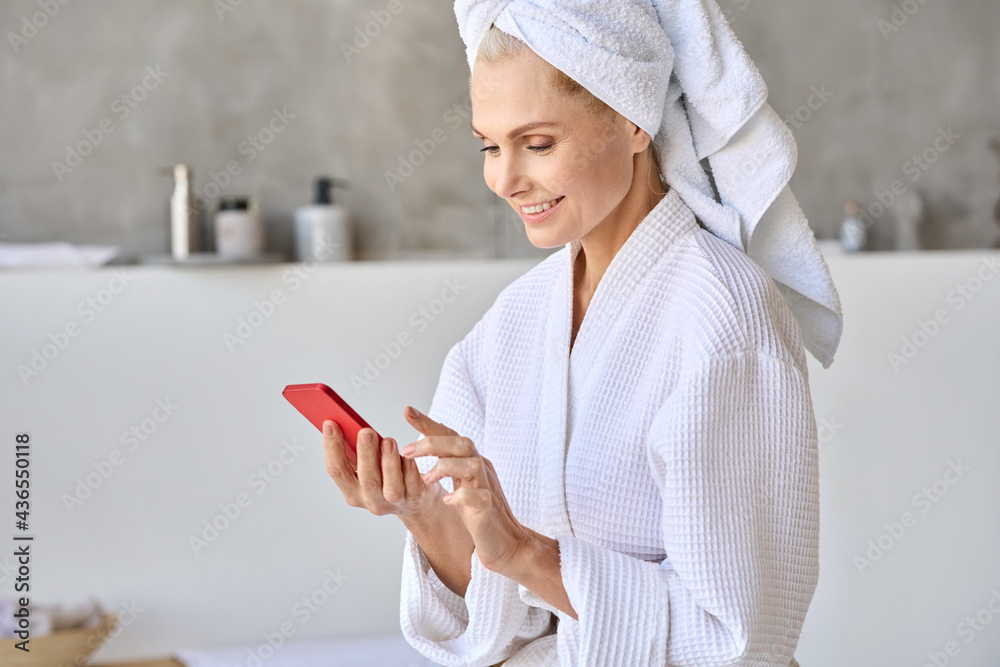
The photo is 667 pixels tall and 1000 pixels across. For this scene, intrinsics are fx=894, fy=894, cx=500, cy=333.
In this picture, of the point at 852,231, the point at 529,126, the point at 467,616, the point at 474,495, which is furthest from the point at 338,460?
the point at 852,231

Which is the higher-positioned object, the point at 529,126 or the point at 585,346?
the point at 529,126

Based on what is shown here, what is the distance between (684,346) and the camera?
2.71ft

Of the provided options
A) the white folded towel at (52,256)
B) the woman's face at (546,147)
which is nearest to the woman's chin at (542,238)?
the woman's face at (546,147)

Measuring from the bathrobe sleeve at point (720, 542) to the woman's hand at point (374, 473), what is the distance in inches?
5.8

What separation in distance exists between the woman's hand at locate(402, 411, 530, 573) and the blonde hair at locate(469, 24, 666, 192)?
330 millimetres

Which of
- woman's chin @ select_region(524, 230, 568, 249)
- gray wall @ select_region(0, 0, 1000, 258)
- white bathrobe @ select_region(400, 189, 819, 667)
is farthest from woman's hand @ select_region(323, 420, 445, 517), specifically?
gray wall @ select_region(0, 0, 1000, 258)

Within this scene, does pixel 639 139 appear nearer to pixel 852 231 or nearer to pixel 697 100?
pixel 697 100

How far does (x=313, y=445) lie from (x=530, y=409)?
0.91m

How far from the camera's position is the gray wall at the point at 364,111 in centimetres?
184

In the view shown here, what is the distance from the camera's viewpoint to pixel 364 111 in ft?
6.34

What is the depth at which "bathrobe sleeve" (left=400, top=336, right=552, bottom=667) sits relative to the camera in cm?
84

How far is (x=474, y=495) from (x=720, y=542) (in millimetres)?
207

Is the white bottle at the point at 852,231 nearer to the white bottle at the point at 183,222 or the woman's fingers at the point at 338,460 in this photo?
the white bottle at the point at 183,222

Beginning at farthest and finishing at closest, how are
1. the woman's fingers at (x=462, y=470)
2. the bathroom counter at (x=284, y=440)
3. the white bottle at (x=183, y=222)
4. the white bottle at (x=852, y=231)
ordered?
the white bottle at (x=852, y=231), the white bottle at (x=183, y=222), the bathroom counter at (x=284, y=440), the woman's fingers at (x=462, y=470)
